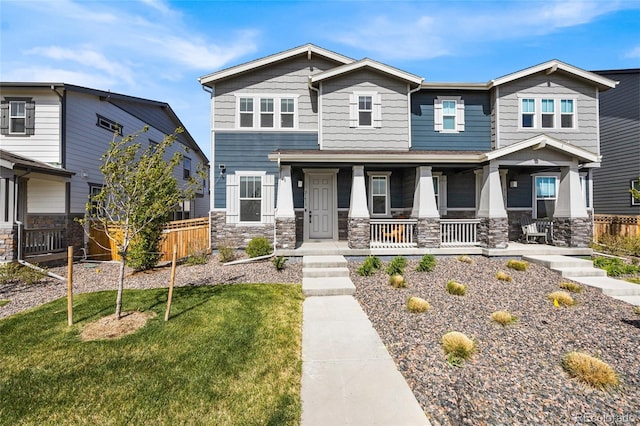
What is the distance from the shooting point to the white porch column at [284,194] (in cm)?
962

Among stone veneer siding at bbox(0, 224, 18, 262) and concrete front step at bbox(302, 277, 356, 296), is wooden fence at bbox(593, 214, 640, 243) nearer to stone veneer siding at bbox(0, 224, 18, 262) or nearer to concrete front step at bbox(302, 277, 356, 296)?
concrete front step at bbox(302, 277, 356, 296)

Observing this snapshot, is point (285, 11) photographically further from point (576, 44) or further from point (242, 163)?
point (576, 44)

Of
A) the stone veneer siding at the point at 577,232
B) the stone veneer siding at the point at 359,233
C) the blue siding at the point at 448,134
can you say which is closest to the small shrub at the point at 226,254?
the stone veneer siding at the point at 359,233

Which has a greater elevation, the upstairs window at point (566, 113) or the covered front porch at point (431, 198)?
the upstairs window at point (566, 113)

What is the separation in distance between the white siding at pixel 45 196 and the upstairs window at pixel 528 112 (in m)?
18.0

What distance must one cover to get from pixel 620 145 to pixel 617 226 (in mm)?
5869

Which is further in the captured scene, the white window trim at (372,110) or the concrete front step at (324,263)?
the white window trim at (372,110)

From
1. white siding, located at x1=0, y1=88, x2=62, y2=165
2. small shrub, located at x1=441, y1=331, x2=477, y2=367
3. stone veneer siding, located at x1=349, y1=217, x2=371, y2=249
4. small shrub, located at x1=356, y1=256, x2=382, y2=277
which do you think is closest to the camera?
small shrub, located at x1=441, y1=331, x2=477, y2=367

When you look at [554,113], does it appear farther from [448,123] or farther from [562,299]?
[562,299]

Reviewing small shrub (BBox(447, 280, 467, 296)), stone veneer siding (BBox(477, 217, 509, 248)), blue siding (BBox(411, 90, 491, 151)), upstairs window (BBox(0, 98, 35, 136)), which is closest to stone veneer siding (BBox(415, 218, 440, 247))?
stone veneer siding (BBox(477, 217, 509, 248))

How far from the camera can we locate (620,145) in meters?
15.4

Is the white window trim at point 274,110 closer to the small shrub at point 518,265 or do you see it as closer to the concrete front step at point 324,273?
the concrete front step at point 324,273

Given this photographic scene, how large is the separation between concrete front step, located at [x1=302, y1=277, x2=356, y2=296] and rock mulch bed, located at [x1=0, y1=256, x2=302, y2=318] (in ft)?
A: 2.05

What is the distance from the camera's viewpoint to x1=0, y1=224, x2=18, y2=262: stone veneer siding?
871 cm
